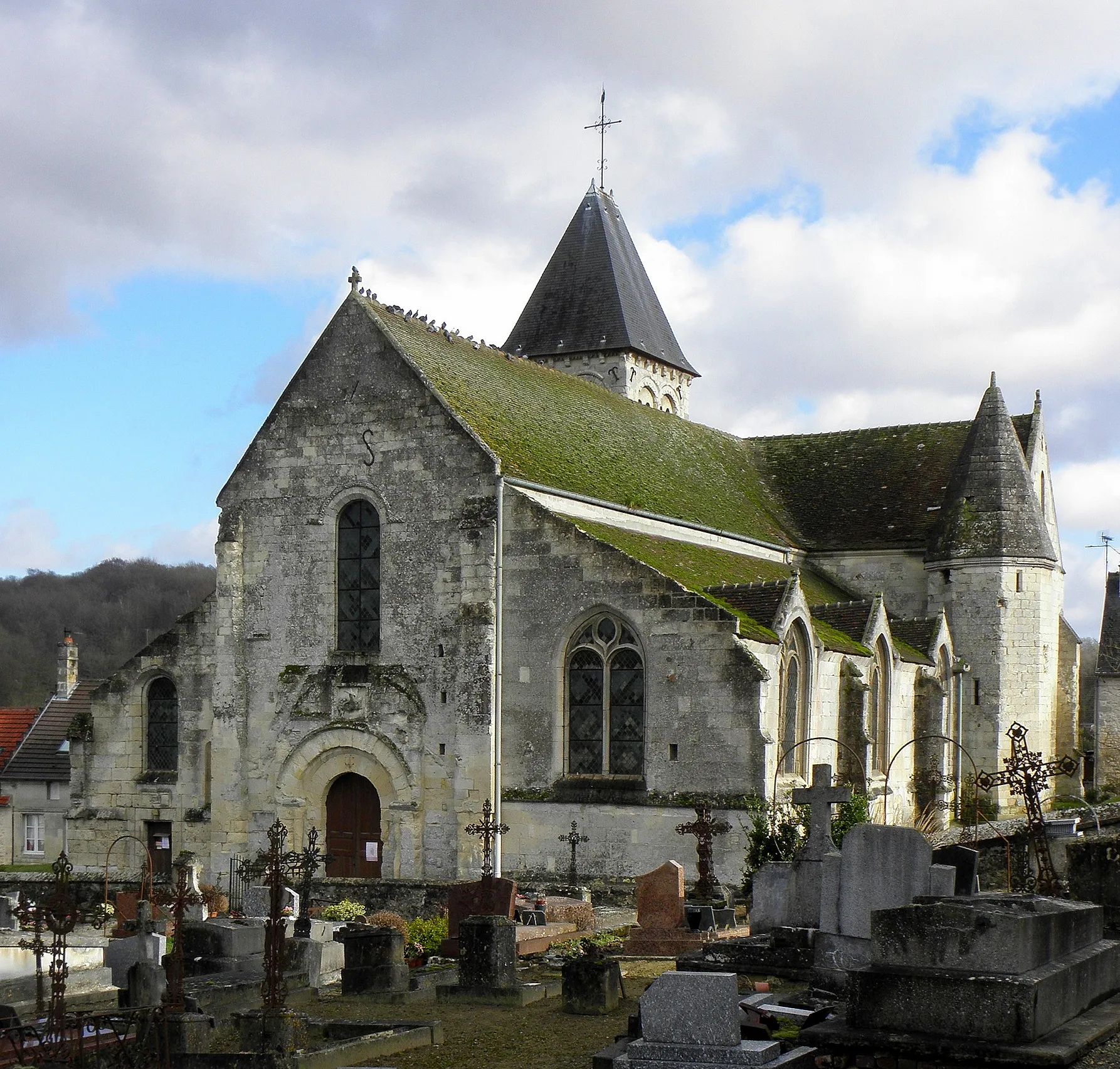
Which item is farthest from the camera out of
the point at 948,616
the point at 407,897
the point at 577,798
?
the point at 948,616

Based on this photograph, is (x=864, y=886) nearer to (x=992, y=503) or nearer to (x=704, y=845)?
(x=704, y=845)

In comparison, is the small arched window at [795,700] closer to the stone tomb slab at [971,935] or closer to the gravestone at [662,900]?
the gravestone at [662,900]

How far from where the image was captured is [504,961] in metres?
14.8

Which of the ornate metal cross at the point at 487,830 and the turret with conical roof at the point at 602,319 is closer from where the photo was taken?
the ornate metal cross at the point at 487,830

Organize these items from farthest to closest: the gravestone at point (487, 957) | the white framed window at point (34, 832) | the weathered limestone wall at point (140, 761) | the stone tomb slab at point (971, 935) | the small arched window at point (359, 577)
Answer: the white framed window at point (34, 832), the weathered limestone wall at point (140, 761), the small arched window at point (359, 577), the gravestone at point (487, 957), the stone tomb slab at point (971, 935)

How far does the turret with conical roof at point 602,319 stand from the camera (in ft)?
136

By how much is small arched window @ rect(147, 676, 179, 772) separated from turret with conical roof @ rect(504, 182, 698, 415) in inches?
659

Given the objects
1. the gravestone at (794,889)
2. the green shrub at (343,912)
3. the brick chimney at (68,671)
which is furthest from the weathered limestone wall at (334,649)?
the brick chimney at (68,671)

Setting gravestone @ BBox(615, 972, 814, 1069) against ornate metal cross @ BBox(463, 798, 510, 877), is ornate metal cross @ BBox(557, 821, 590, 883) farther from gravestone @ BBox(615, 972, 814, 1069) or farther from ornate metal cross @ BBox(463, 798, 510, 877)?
gravestone @ BBox(615, 972, 814, 1069)

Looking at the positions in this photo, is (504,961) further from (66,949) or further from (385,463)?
(385,463)

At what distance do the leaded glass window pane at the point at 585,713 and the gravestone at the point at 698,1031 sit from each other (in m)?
14.0

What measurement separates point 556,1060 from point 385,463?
1575cm

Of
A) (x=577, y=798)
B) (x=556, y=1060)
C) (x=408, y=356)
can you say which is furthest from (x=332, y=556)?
(x=556, y=1060)

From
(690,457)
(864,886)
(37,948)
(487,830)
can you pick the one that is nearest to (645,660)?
(487,830)
